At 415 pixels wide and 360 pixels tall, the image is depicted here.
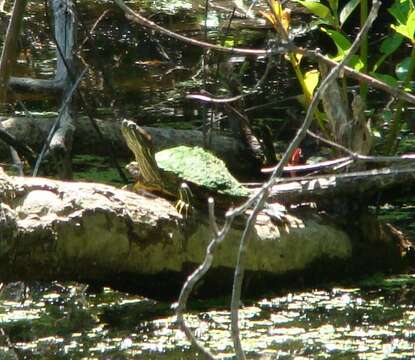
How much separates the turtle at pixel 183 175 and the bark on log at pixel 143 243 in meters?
0.13

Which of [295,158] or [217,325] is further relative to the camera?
[295,158]

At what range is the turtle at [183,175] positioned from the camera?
405 centimetres

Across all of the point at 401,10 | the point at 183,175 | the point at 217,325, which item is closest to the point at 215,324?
the point at 217,325

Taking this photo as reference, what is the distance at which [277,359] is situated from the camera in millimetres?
3264

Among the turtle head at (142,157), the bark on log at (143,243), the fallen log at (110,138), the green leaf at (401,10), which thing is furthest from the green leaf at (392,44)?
the fallen log at (110,138)

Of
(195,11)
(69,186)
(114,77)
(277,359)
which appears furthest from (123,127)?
(195,11)

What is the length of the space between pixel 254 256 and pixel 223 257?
0.47ft

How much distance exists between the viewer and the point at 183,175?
412 centimetres

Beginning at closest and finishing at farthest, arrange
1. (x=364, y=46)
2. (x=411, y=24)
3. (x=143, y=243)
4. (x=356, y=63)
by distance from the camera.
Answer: (x=411, y=24) < (x=143, y=243) < (x=356, y=63) < (x=364, y=46)

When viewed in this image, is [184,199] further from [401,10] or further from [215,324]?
[401,10]

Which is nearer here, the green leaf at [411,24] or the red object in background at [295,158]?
the green leaf at [411,24]

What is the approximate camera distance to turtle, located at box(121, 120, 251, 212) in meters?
4.05

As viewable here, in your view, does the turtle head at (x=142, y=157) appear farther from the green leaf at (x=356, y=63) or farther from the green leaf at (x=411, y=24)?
the green leaf at (x=411, y=24)

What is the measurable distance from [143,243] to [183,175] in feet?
1.63
